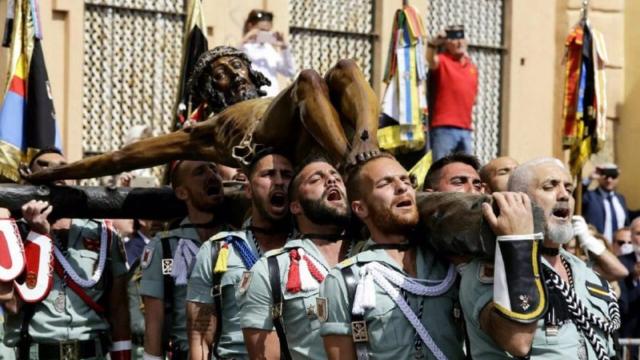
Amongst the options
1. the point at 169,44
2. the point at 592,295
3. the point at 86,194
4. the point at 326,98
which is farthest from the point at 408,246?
the point at 169,44

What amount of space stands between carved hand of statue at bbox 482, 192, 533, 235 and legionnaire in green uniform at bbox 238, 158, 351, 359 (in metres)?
1.45

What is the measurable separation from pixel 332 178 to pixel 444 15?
880 centimetres

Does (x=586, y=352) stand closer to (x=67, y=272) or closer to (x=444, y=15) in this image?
(x=67, y=272)

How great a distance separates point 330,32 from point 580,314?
30.5ft

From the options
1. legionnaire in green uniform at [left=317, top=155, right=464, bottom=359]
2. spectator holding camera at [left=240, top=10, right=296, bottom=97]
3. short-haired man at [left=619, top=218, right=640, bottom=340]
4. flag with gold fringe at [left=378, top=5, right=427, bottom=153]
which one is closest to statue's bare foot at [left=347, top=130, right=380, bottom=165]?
legionnaire in green uniform at [left=317, top=155, right=464, bottom=359]

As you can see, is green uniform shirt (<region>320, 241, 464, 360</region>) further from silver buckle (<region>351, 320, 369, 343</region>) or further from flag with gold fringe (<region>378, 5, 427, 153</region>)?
flag with gold fringe (<region>378, 5, 427, 153</region>)

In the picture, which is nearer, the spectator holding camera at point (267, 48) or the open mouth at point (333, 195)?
the open mouth at point (333, 195)

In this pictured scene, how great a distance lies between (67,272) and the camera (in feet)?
31.5

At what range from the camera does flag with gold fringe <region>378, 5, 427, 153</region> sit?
13250mm

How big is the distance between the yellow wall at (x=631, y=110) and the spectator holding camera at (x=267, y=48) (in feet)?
14.4

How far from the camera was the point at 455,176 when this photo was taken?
8.23 m

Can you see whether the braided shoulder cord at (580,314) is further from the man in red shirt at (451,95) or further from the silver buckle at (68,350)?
the man in red shirt at (451,95)

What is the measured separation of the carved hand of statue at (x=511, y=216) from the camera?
607 cm

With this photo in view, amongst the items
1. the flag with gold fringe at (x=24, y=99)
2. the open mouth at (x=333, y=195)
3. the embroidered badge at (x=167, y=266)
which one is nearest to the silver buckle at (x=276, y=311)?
the open mouth at (x=333, y=195)
